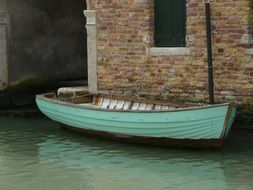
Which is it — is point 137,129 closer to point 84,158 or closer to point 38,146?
point 84,158

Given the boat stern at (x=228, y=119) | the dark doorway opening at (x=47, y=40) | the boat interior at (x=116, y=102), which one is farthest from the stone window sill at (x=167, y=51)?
the dark doorway opening at (x=47, y=40)

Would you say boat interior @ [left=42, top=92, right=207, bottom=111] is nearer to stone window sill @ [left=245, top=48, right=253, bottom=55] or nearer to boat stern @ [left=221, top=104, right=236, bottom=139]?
boat stern @ [left=221, top=104, right=236, bottom=139]

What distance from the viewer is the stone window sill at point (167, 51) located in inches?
400

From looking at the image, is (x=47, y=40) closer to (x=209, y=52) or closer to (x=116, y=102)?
(x=116, y=102)

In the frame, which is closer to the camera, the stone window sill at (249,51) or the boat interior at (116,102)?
the stone window sill at (249,51)

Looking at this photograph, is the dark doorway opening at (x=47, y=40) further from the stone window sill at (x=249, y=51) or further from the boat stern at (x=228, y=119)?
the boat stern at (x=228, y=119)

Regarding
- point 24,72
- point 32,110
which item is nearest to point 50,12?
point 24,72

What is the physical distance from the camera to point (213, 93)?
978cm

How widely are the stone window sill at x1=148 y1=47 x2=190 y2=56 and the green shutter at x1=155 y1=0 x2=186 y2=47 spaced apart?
11 cm

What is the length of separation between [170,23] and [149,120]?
1970mm

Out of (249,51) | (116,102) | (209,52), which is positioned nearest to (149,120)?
(209,52)

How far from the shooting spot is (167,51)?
10.3 m

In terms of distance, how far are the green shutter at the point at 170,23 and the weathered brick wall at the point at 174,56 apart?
12 cm

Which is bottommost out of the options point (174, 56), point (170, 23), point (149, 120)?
point (149, 120)
